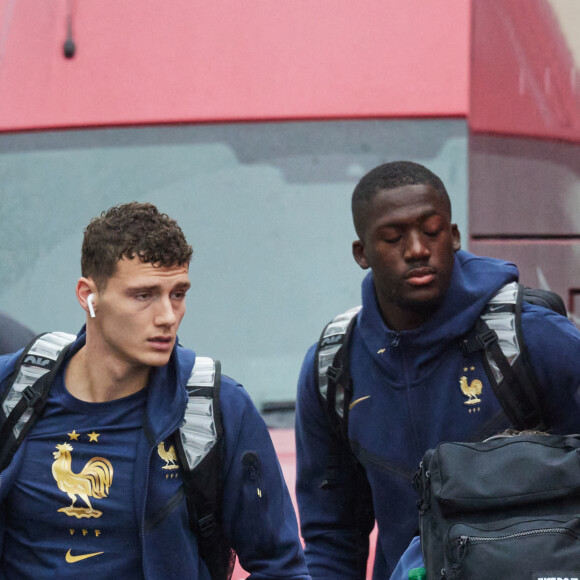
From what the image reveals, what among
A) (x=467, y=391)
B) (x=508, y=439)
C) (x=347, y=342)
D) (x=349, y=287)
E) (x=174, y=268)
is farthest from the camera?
(x=349, y=287)

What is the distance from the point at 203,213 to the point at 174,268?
133 centimetres

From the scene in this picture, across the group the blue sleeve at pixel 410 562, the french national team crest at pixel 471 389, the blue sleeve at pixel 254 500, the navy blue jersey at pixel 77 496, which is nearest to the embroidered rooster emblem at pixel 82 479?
the navy blue jersey at pixel 77 496

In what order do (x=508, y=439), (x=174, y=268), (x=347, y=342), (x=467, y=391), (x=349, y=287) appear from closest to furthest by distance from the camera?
1. (x=508, y=439)
2. (x=174, y=268)
3. (x=467, y=391)
4. (x=347, y=342)
5. (x=349, y=287)

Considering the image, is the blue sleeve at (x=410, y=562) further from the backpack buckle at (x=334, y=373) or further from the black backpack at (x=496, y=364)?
the backpack buckle at (x=334, y=373)

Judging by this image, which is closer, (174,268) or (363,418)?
(174,268)

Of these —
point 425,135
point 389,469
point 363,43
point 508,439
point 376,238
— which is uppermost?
point 363,43

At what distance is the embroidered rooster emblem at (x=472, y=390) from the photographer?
2756 millimetres

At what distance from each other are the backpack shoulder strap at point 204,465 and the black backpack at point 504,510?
0.47m

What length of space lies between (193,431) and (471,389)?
27.7 inches

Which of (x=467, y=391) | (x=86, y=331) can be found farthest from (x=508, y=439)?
(x=86, y=331)

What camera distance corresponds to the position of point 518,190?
4.08 m

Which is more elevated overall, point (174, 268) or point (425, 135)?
point (425, 135)

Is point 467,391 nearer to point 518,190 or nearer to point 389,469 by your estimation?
point 389,469

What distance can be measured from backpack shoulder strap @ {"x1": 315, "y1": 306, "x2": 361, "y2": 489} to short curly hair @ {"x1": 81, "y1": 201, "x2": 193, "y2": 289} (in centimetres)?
54
